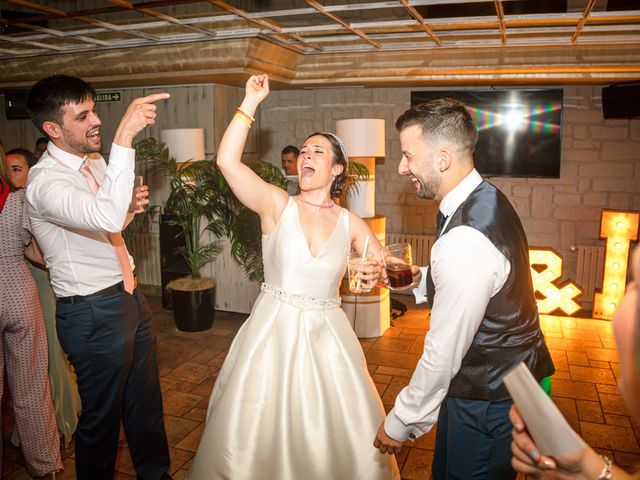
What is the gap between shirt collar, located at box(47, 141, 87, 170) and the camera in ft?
7.25

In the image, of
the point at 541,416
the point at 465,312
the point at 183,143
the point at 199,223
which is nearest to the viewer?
the point at 541,416

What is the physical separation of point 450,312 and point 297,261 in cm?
97

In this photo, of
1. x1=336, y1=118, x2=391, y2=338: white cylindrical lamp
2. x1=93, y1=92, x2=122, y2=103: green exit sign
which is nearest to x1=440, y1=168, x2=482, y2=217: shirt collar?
x1=336, y1=118, x2=391, y2=338: white cylindrical lamp

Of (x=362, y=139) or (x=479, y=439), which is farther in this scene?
(x=362, y=139)

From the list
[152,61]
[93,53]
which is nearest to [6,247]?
[152,61]

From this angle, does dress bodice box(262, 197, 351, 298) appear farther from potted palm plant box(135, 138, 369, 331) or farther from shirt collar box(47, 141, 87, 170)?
A: potted palm plant box(135, 138, 369, 331)

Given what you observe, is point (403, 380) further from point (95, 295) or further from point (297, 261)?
point (95, 295)

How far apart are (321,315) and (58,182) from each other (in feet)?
4.07

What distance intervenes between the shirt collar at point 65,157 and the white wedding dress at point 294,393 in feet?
2.94

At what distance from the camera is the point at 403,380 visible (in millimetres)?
4105

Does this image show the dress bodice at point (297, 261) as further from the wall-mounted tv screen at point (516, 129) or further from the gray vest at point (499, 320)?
the wall-mounted tv screen at point (516, 129)

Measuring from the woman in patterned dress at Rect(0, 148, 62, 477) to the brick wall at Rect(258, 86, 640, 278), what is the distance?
472 cm

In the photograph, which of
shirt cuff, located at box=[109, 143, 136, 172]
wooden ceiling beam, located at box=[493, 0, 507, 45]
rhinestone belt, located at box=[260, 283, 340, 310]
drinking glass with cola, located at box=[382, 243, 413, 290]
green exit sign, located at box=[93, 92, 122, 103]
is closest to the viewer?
shirt cuff, located at box=[109, 143, 136, 172]

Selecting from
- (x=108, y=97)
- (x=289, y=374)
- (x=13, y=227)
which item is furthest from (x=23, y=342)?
(x=108, y=97)
